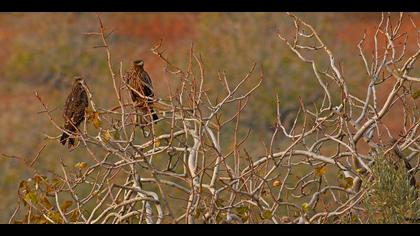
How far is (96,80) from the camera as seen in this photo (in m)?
19.3

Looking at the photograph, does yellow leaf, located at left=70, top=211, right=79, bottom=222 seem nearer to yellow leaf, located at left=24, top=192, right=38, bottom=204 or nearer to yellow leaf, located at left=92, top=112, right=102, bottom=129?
yellow leaf, located at left=24, top=192, right=38, bottom=204

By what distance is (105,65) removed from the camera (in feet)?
66.4

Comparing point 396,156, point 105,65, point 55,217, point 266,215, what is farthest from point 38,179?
point 105,65

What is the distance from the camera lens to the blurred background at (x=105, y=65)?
1656 cm

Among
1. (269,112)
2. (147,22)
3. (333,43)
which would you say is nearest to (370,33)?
(333,43)

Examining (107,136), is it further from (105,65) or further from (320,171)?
(105,65)

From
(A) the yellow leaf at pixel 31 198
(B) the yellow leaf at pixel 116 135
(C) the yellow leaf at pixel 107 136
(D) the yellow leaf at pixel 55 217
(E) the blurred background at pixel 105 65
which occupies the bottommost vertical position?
(D) the yellow leaf at pixel 55 217

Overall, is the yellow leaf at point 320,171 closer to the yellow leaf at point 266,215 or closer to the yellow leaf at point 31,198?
the yellow leaf at point 266,215

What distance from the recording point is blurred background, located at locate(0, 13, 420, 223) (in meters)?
16.6

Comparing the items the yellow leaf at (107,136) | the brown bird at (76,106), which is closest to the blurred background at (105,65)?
the brown bird at (76,106)

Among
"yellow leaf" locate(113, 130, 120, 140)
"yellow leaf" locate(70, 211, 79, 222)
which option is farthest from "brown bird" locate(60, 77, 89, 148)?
"yellow leaf" locate(70, 211, 79, 222)

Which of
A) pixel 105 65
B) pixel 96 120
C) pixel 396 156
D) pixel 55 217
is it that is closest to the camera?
pixel 55 217
